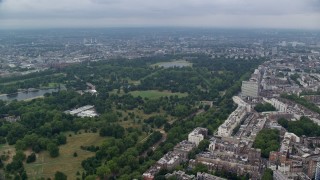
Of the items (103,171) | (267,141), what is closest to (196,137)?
(267,141)

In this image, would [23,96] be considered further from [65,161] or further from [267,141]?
[267,141]

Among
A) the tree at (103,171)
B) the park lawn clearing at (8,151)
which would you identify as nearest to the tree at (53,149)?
the park lawn clearing at (8,151)

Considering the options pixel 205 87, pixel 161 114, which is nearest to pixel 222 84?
pixel 205 87

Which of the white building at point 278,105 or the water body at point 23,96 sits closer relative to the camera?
the white building at point 278,105

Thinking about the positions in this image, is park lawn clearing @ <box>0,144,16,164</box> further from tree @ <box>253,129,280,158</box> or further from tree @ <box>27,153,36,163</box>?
tree @ <box>253,129,280,158</box>

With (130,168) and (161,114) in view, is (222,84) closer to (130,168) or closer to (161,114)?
(161,114)

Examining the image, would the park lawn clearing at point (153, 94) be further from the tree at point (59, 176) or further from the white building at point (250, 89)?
the tree at point (59, 176)
